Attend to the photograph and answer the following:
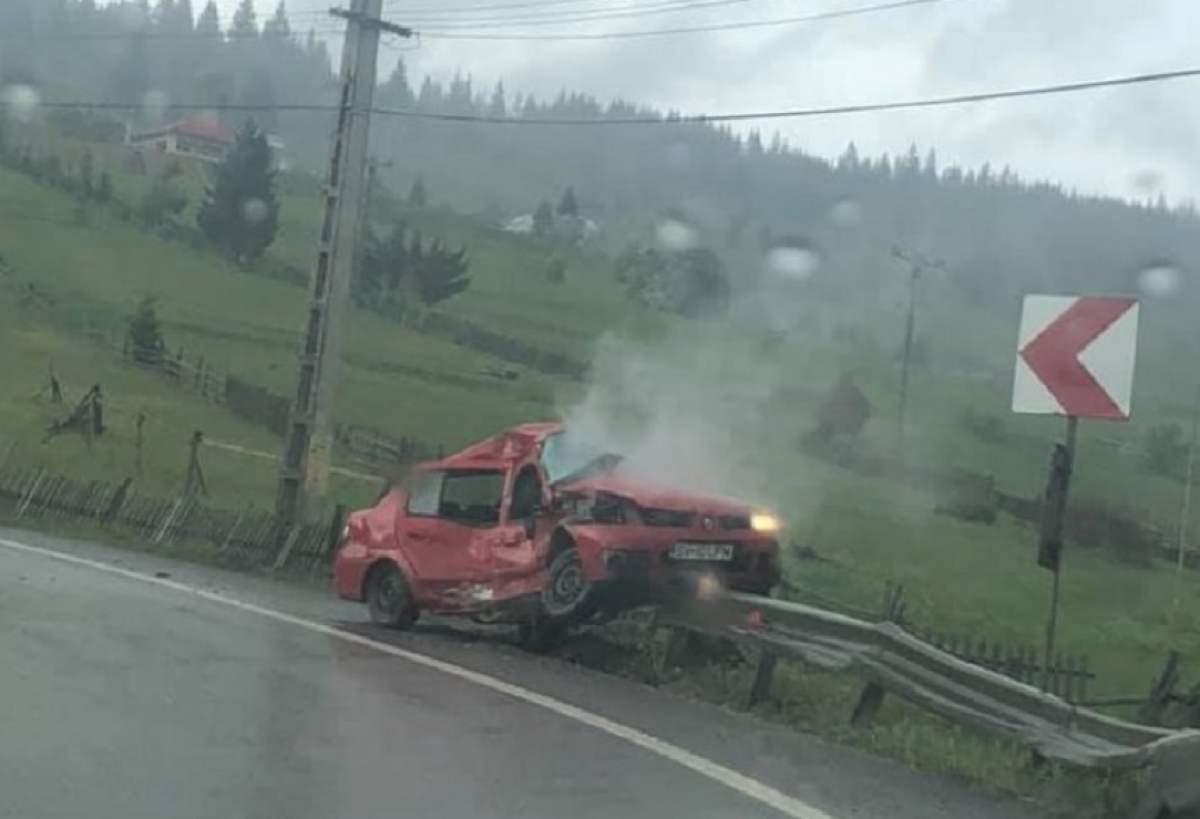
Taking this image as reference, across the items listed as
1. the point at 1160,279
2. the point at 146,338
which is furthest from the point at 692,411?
the point at 146,338

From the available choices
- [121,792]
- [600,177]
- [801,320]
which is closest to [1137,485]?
[801,320]

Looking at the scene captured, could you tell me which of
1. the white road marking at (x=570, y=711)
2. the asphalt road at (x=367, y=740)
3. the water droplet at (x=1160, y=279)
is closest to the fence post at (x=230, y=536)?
the white road marking at (x=570, y=711)

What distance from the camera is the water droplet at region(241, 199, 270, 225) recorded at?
97875 millimetres

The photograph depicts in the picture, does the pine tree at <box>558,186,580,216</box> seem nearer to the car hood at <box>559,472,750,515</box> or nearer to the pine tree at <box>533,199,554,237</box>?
the pine tree at <box>533,199,554,237</box>

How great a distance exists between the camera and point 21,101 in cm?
11562

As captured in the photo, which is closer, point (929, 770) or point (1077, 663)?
point (929, 770)

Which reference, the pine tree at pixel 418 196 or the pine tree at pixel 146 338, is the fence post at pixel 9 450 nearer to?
the pine tree at pixel 146 338

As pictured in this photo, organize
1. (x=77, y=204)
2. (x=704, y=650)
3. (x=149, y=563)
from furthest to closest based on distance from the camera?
(x=77, y=204) → (x=149, y=563) → (x=704, y=650)

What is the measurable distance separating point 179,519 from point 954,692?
61.0 feet

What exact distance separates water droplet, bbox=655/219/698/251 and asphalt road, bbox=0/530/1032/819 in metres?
22.3

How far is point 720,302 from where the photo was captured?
3020 centimetres

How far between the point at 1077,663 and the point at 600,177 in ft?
52.5

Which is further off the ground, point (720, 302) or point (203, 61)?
point (203, 61)

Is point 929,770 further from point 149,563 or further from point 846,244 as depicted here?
point 846,244
